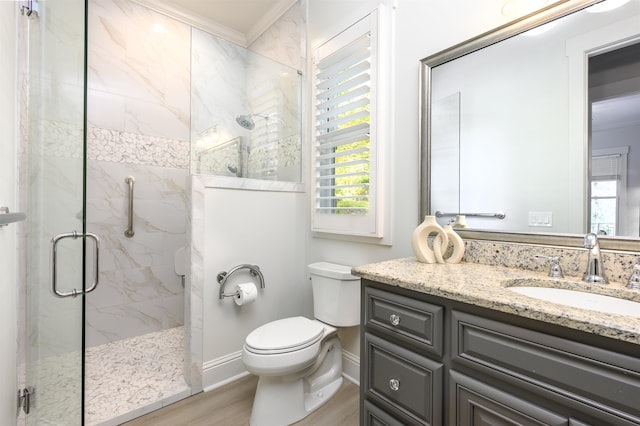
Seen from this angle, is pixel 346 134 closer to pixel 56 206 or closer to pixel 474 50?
pixel 474 50

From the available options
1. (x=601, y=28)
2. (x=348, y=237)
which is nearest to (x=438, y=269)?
(x=348, y=237)

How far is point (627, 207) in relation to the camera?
3.34 ft

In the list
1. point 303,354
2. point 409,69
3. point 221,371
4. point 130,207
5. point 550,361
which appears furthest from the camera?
point 130,207

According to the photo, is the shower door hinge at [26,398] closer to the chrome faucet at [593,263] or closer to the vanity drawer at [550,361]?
the vanity drawer at [550,361]

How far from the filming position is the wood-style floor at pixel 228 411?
1.58 meters

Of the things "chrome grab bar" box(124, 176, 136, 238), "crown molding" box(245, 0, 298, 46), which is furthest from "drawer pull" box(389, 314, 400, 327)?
"crown molding" box(245, 0, 298, 46)

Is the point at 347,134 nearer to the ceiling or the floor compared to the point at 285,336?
nearer to the ceiling

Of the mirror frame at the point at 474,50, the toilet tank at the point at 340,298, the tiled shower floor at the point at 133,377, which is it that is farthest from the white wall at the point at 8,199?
the mirror frame at the point at 474,50

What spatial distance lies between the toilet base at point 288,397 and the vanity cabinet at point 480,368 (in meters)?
0.56

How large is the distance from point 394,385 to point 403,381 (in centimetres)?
5

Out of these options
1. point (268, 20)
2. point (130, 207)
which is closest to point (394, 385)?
point (130, 207)

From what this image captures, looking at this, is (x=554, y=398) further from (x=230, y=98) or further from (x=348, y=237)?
(x=230, y=98)

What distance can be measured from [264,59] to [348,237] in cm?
167

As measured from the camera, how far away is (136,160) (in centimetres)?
254
